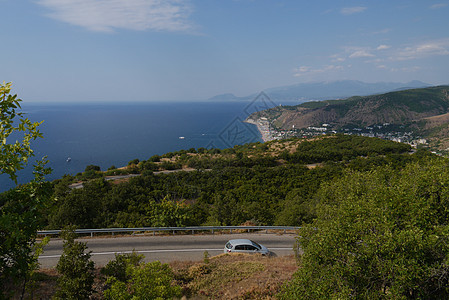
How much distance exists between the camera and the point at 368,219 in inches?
312

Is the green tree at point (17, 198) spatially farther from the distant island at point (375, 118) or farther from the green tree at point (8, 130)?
the distant island at point (375, 118)

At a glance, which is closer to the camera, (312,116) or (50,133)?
(50,133)

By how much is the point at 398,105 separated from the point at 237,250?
17754 centimetres

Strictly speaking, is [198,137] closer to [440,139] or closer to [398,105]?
[440,139]

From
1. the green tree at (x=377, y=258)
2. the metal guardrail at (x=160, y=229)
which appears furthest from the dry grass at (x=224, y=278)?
the metal guardrail at (x=160, y=229)

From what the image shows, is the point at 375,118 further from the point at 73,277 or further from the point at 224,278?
the point at 73,277

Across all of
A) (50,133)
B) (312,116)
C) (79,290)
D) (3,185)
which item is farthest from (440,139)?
(50,133)

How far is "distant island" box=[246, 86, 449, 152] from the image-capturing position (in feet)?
379

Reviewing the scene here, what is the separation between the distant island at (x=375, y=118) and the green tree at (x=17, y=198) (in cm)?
9802

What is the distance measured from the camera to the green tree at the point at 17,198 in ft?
14.6

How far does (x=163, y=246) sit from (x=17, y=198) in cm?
1350

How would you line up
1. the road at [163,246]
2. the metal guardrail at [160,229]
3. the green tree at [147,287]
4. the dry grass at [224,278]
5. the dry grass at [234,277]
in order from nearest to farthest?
the green tree at [147,287] → the dry grass at [224,278] → the dry grass at [234,277] → the road at [163,246] → the metal guardrail at [160,229]

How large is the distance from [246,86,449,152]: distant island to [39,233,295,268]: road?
3331 inches

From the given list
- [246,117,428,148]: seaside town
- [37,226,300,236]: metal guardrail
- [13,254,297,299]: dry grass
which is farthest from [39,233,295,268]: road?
[246,117,428,148]: seaside town
